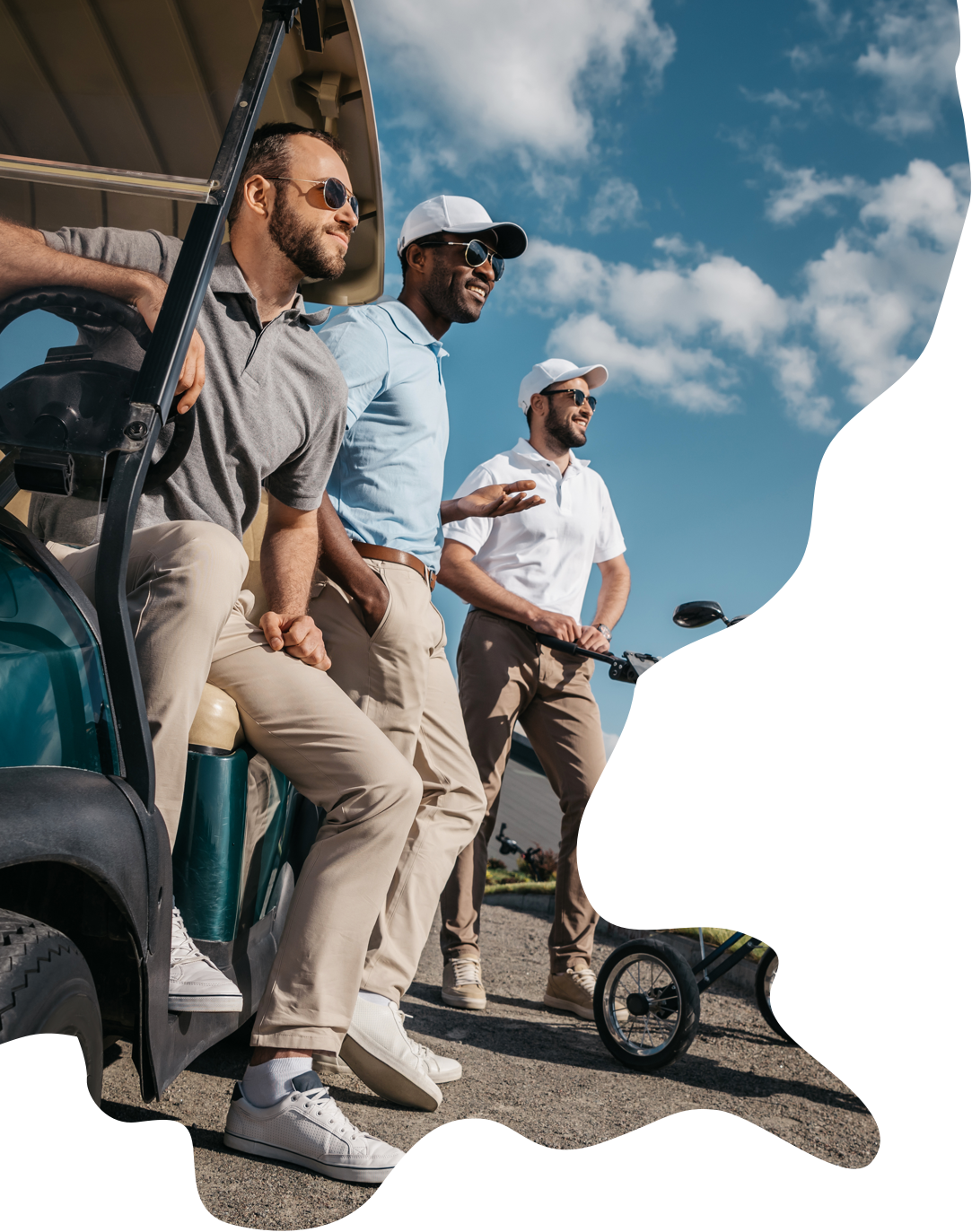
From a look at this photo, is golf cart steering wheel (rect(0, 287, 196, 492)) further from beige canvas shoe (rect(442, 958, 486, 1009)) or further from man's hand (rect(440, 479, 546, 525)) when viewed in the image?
beige canvas shoe (rect(442, 958, 486, 1009))

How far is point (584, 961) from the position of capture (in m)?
3.21

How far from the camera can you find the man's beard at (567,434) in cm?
358

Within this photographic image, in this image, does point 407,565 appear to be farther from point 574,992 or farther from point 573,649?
point 574,992

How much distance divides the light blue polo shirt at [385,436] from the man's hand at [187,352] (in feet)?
3.04

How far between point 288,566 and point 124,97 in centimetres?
92

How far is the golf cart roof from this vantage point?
123 centimetres

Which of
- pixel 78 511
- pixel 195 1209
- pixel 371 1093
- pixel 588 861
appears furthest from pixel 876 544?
pixel 371 1093

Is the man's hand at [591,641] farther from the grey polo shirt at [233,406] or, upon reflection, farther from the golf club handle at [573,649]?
the grey polo shirt at [233,406]

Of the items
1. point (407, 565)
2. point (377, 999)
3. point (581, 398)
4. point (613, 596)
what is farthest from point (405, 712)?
point (581, 398)

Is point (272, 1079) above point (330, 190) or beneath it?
beneath

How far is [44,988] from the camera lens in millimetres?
1023

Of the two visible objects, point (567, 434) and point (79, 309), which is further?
point (567, 434)

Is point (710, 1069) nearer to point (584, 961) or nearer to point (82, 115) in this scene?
point (584, 961)

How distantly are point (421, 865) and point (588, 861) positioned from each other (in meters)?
0.89
